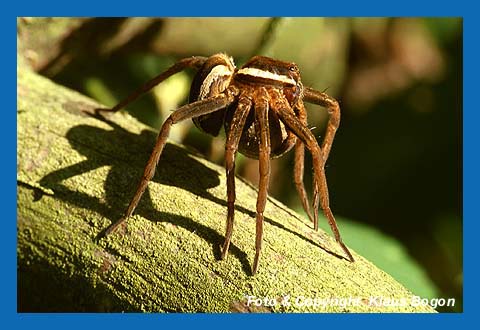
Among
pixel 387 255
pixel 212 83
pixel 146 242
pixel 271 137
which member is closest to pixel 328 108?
pixel 271 137

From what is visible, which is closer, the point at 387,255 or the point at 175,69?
the point at 175,69

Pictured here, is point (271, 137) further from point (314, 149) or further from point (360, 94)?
Result: point (360, 94)

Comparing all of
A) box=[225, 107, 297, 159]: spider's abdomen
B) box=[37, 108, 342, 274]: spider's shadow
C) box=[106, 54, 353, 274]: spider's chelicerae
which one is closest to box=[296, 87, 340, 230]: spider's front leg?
box=[106, 54, 353, 274]: spider's chelicerae

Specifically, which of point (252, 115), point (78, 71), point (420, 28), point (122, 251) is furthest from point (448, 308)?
point (420, 28)

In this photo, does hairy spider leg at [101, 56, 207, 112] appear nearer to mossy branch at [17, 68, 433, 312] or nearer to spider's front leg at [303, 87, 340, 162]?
mossy branch at [17, 68, 433, 312]

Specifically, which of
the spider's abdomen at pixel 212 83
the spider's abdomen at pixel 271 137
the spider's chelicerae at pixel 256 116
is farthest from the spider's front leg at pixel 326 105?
the spider's abdomen at pixel 212 83

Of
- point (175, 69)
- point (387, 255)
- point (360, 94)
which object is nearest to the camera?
point (175, 69)

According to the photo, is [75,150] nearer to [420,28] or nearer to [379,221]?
[379,221]
